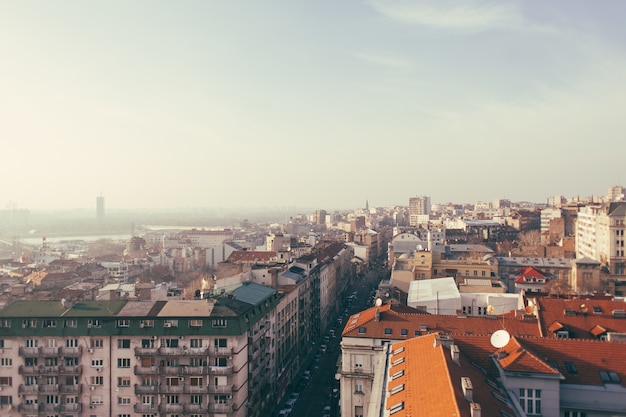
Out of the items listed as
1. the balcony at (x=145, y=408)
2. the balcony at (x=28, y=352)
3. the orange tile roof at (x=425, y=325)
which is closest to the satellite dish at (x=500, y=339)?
the orange tile roof at (x=425, y=325)

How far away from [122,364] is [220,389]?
664cm

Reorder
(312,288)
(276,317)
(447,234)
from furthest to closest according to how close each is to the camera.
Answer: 1. (447,234)
2. (312,288)
3. (276,317)

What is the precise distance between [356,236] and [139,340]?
4384 inches

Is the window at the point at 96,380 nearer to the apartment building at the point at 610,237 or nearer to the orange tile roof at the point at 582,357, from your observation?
the orange tile roof at the point at 582,357

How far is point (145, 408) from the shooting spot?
114ft

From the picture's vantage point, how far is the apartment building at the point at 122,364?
34.8m

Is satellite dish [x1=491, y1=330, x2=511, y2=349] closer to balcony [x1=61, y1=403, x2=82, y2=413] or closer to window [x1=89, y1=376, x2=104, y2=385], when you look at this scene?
window [x1=89, y1=376, x2=104, y2=385]

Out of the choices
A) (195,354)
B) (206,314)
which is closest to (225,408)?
(195,354)

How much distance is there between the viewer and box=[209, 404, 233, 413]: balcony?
34594 millimetres

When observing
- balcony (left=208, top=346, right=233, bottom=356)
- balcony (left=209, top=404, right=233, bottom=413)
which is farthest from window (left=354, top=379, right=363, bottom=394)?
balcony (left=208, top=346, right=233, bottom=356)

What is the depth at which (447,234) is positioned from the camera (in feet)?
436

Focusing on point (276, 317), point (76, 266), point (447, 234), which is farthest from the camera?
point (447, 234)

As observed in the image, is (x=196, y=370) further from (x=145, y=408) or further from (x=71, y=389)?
(x=71, y=389)

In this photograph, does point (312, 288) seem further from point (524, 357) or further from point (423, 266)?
point (524, 357)
